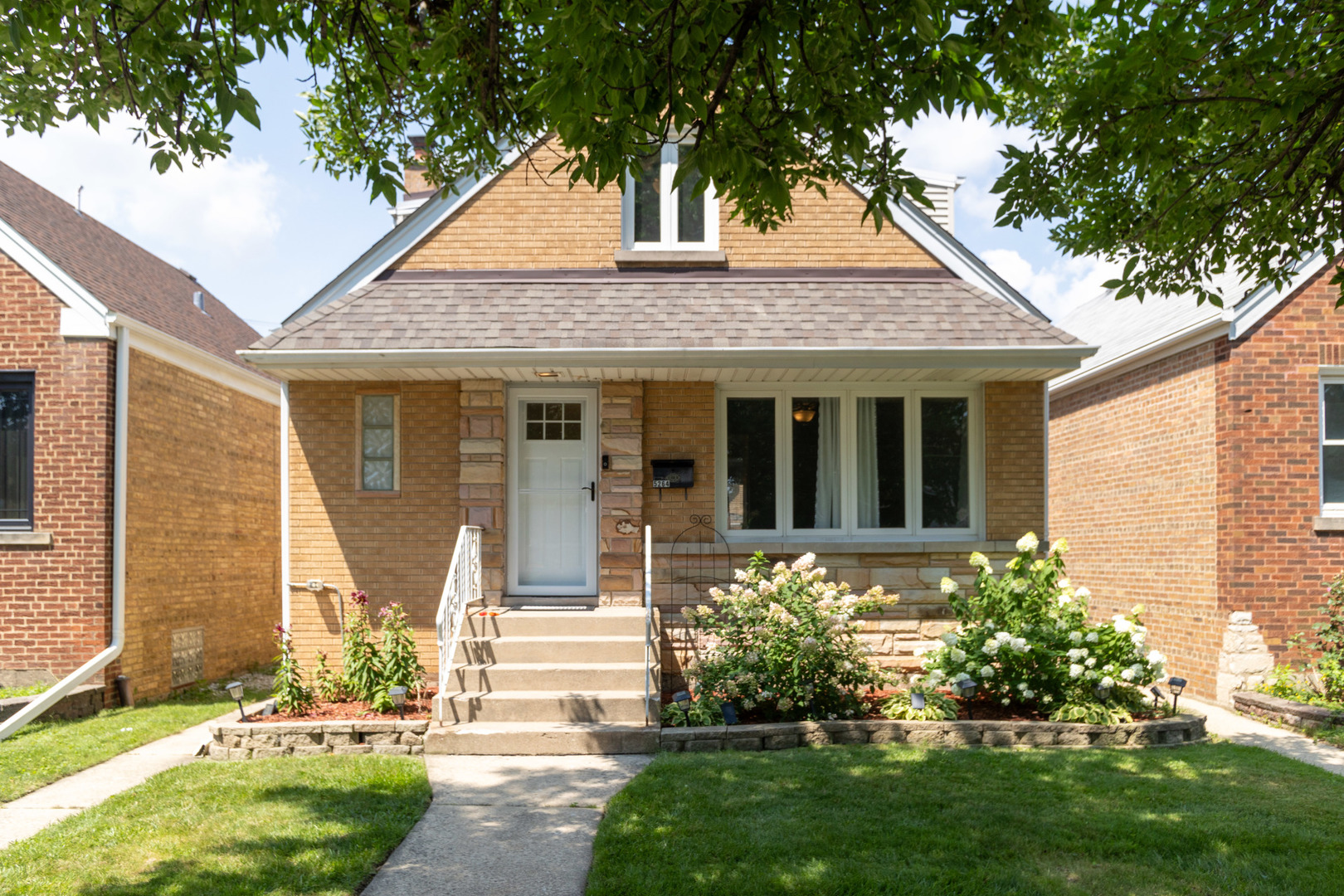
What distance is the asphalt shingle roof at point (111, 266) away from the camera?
10742 mm

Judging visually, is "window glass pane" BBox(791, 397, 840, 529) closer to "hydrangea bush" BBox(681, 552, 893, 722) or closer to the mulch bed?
"hydrangea bush" BBox(681, 552, 893, 722)

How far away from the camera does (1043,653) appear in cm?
812

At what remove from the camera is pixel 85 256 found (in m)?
11.8

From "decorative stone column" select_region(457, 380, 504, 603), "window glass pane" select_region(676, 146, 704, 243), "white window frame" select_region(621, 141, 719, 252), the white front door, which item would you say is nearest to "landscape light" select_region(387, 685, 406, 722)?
"decorative stone column" select_region(457, 380, 504, 603)

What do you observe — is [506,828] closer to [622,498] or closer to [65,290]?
[622,498]

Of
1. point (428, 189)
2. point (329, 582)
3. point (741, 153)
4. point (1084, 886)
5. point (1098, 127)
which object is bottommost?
point (1084, 886)

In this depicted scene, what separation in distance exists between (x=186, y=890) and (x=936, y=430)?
26.0 feet

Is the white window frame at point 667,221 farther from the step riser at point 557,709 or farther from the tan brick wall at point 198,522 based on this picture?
the tan brick wall at point 198,522

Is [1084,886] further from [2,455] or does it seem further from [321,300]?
[2,455]

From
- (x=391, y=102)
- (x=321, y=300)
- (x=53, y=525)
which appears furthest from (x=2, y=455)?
(x=391, y=102)

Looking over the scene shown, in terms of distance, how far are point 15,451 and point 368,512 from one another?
3.84m

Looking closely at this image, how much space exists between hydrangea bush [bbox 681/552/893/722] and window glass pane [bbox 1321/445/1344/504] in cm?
549

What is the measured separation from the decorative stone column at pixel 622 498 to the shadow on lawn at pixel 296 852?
150 inches

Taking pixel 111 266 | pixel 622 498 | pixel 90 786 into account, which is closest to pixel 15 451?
pixel 111 266
